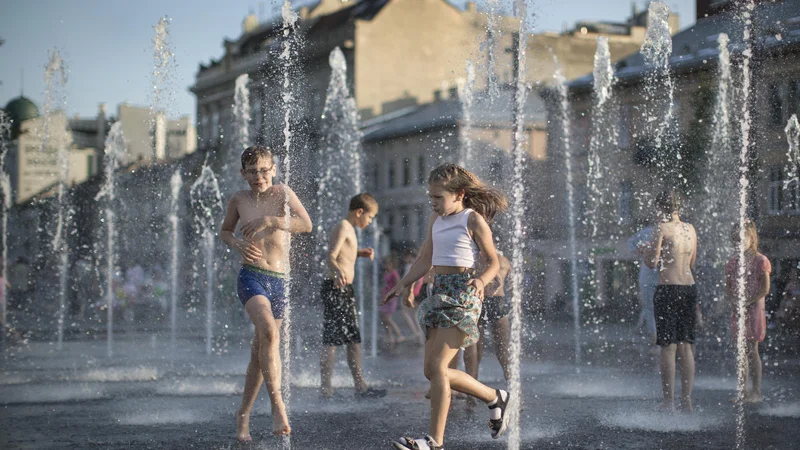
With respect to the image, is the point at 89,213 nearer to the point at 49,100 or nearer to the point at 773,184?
the point at 49,100

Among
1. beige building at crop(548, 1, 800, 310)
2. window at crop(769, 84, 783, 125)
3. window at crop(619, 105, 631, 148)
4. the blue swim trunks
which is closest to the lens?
the blue swim trunks

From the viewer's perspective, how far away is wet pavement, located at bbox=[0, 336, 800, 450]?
5.88 m

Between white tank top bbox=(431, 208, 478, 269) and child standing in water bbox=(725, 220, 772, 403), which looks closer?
white tank top bbox=(431, 208, 478, 269)

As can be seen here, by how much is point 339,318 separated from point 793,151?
17192 millimetres

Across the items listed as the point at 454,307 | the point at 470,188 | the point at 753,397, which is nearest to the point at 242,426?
the point at 454,307

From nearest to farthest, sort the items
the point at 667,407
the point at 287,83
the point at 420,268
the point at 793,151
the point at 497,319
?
the point at 420,268 → the point at 667,407 → the point at 497,319 → the point at 287,83 → the point at 793,151

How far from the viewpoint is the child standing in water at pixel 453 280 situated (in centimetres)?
517

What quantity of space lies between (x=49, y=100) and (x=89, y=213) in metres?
24.0

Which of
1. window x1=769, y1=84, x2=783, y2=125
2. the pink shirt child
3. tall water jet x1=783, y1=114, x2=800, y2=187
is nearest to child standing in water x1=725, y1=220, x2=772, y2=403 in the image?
the pink shirt child

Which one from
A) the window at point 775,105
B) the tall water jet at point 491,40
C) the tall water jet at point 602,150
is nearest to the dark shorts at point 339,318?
the tall water jet at point 491,40

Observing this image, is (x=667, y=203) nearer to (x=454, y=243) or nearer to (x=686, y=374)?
(x=686, y=374)

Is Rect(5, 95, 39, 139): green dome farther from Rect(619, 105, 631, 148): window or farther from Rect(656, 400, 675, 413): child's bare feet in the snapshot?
Rect(656, 400, 675, 413): child's bare feet

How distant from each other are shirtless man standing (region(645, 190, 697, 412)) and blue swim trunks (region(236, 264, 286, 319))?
8.78ft

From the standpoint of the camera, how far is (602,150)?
1247 inches
